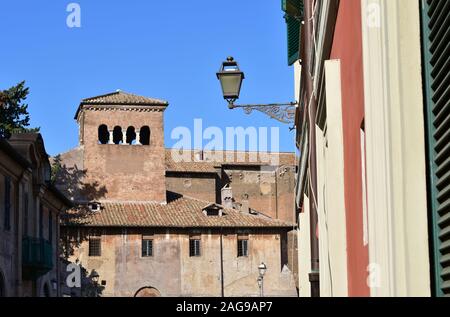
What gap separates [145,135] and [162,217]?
7.51 meters

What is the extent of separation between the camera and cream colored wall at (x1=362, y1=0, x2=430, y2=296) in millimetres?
3418

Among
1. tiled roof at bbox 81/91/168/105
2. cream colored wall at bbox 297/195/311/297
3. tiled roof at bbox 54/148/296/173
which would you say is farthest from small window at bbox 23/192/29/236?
tiled roof at bbox 81/91/168/105

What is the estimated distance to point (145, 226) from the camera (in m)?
54.6

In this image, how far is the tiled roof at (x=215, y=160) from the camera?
71031mm

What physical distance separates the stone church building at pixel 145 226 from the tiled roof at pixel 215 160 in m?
9.34

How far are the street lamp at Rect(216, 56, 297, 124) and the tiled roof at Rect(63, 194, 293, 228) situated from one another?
137 feet

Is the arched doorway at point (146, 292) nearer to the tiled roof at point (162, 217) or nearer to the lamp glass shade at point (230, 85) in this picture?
the tiled roof at point (162, 217)

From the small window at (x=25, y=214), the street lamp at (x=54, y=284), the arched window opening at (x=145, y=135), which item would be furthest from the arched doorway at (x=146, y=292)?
the small window at (x=25, y=214)

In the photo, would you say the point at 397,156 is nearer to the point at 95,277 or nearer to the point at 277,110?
the point at 277,110

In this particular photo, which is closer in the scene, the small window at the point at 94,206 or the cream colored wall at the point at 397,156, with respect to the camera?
the cream colored wall at the point at 397,156

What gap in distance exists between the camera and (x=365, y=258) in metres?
4.47

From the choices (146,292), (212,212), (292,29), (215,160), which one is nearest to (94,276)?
(146,292)
